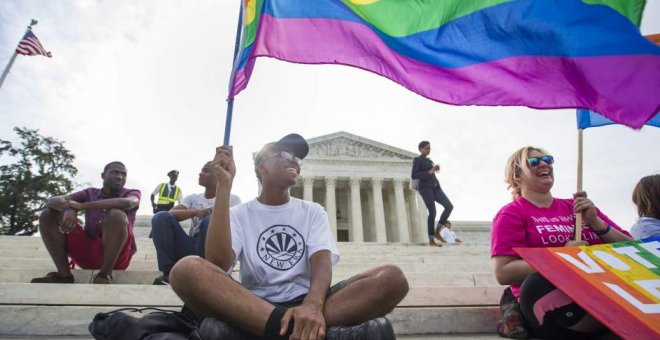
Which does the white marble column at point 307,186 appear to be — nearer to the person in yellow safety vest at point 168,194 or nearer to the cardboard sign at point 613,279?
the person in yellow safety vest at point 168,194

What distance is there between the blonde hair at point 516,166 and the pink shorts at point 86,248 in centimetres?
398

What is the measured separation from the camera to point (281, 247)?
2.39m

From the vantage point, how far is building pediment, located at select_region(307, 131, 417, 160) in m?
32.0

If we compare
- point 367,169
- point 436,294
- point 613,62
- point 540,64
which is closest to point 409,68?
point 540,64

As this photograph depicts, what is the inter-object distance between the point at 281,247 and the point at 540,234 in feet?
6.17

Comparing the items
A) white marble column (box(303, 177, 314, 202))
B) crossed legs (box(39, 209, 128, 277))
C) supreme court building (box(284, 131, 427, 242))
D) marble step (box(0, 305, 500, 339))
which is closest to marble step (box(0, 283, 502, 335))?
marble step (box(0, 305, 500, 339))

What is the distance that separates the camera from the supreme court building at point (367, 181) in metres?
30.3

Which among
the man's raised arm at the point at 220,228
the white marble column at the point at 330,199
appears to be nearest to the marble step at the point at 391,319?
the man's raised arm at the point at 220,228

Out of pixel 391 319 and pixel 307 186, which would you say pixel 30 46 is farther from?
pixel 307 186

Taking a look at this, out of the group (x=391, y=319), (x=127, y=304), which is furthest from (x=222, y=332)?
(x=127, y=304)

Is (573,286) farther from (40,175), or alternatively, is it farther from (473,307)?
(40,175)

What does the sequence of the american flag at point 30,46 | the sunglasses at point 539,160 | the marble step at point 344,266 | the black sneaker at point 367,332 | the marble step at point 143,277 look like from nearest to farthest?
the black sneaker at point 367,332
the sunglasses at point 539,160
the marble step at point 143,277
the marble step at point 344,266
the american flag at point 30,46

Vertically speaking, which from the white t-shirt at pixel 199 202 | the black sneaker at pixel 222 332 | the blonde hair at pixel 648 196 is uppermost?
the blonde hair at pixel 648 196

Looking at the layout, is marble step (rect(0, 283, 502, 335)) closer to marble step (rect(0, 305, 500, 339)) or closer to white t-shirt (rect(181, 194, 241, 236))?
marble step (rect(0, 305, 500, 339))
